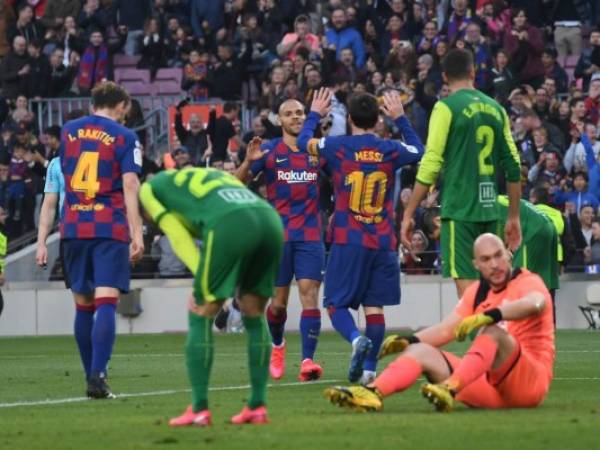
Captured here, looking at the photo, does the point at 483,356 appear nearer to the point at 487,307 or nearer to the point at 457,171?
the point at 487,307

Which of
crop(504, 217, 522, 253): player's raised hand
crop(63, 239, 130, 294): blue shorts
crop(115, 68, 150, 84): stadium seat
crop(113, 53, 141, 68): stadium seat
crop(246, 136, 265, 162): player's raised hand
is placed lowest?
crop(63, 239, 130, 294): blue shorts

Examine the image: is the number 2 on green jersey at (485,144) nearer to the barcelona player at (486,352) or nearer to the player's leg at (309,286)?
the barcelona player at (486,352)

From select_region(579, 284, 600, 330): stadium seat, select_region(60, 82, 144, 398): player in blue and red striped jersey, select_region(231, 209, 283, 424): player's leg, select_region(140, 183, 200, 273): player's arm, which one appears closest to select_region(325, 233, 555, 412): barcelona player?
select_region(231, 209, 283, 424): player's leg

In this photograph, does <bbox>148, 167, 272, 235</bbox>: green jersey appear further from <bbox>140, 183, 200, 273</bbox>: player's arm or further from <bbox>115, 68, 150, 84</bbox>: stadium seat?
<bbox>115, 68, 150, 84</bbox>: stadium seat

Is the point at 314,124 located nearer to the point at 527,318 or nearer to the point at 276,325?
the point at 276,325

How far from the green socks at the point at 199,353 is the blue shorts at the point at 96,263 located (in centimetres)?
304

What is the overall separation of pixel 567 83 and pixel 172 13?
7614mm

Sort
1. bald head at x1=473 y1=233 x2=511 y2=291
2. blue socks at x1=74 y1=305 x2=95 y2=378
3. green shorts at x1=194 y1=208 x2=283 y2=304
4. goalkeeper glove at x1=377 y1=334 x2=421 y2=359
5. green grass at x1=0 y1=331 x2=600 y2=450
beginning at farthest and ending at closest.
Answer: blue socks at x1=74 y1=305 x2=95 y2=378 < bald head at x1=473 y1=233 x2=511 y2=291 < goalkeeper glove at x1=377 y1=334 x2=421 y2=359 < green shorts at x1=194 y1=208 x2=283 y2=304 < green grass at x1=0 y1=331 x2=600 y2=450

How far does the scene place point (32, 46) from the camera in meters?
32.2

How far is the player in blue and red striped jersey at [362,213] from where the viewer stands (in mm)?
14281

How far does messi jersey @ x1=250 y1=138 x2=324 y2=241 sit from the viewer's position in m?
15.6

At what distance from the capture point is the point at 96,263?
12.8 meters

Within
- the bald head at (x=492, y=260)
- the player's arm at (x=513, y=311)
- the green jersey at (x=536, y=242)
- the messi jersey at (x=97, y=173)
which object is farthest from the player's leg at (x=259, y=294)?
the green jersey at (x=536, y=242)

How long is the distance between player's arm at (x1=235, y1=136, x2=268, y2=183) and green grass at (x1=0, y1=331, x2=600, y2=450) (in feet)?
5.60
